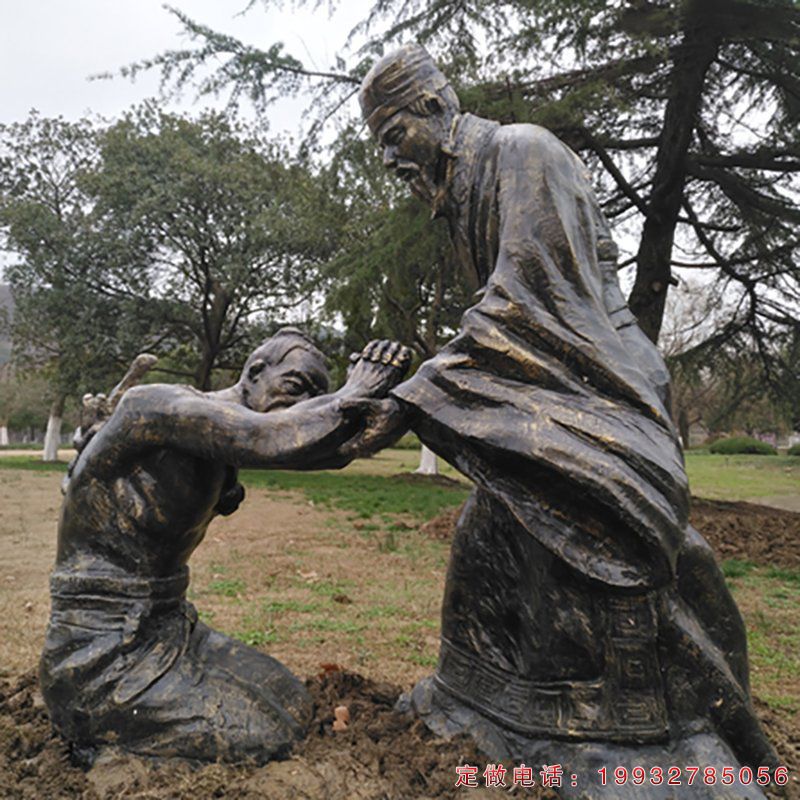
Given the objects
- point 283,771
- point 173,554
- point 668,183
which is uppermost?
point 668,183

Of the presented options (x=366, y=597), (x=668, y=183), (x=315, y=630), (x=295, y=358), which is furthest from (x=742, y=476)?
(x=295, y=358)

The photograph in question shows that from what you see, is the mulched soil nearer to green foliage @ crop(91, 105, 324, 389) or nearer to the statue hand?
the statue hand

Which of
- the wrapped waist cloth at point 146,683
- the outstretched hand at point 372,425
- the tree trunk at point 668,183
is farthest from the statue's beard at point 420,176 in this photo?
the tree trunk at point 668,183

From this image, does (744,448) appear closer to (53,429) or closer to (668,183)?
(668,183)

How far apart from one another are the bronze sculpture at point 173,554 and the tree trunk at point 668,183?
783 centimetres

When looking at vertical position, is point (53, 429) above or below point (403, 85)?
below

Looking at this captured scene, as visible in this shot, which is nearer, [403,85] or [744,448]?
[403,85]

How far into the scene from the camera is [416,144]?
8.63 feet

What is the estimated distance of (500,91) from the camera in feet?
30.7

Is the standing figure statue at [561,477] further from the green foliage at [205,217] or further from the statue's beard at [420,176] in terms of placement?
the green foliage at [205,217]

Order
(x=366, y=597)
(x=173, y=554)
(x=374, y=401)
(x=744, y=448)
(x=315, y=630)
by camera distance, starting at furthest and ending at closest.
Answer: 1. (x=744, y=448)
2. (x=366, y=597)
3. (x=315, y=630)
4. (x=173, y=554)
5. (x=374, y=401)

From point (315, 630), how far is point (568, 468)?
3.82 metres

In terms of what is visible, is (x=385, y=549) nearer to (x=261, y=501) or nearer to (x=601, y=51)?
(x=261, y=501)

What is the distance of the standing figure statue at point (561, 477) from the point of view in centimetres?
218
